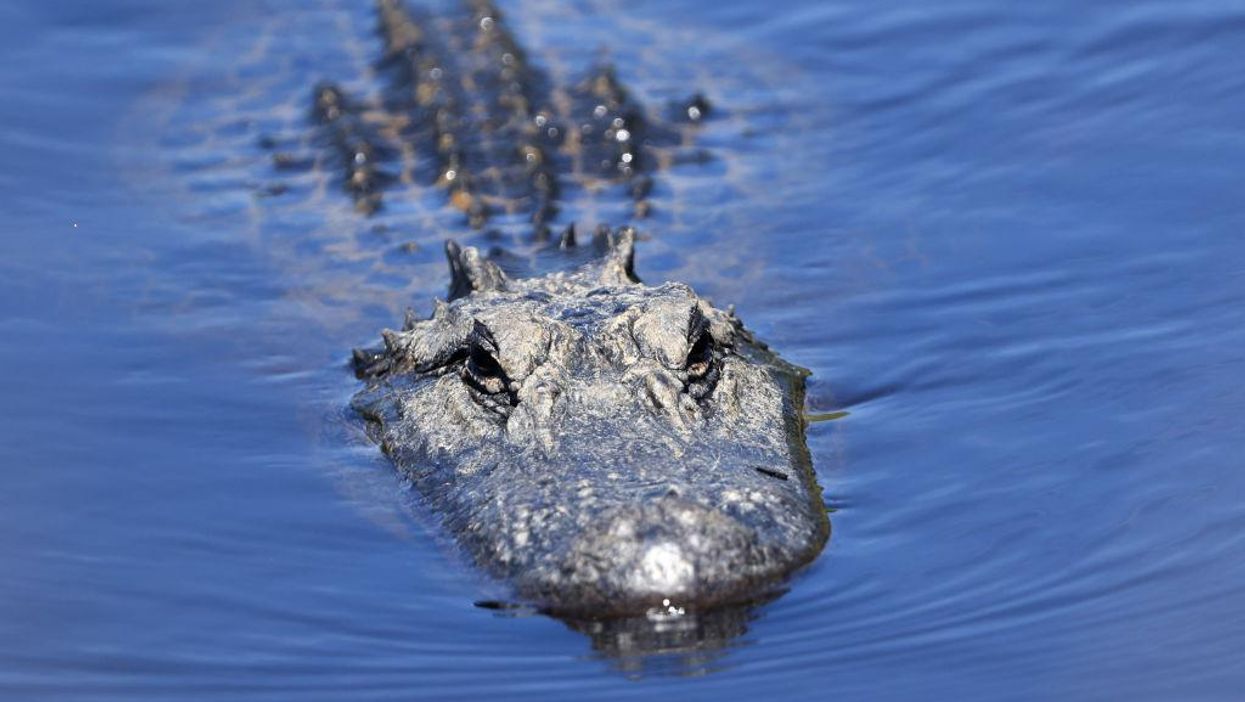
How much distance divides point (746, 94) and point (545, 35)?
4.76ft

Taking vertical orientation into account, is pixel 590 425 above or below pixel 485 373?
below

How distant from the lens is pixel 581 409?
630cm

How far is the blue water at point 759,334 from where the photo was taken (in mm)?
5281

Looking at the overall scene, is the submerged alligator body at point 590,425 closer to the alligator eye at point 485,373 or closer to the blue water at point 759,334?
the alligator eye at point 485,373

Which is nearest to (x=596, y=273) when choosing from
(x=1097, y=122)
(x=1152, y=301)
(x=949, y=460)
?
(x=949, y=460)

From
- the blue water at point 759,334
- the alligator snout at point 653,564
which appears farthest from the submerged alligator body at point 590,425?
the blue water at point 759,334

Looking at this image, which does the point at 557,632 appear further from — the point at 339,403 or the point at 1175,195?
the point at 1175,195

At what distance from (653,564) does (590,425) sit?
1.10m

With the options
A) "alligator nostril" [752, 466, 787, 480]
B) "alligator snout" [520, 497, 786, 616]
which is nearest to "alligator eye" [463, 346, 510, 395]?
"alligator nostril" [752, 466, 787, 480]

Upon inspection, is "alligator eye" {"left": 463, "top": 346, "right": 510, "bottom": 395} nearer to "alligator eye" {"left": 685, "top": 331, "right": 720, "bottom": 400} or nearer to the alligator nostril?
"alligator eye" {"left": 685, "top": 331, "right": 720, "bottom": 400}

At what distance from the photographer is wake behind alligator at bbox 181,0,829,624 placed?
5273 mm

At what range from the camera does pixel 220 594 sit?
5848 millimetres

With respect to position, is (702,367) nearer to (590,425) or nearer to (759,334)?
(590,425)

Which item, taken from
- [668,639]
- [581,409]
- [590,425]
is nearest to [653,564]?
[668,639]
